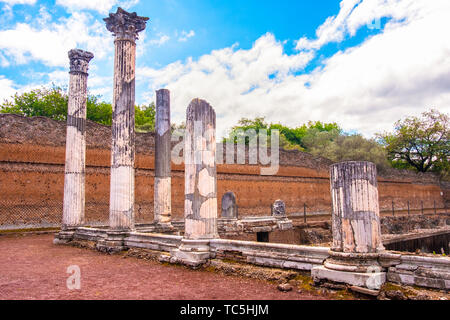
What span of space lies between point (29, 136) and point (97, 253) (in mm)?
9907

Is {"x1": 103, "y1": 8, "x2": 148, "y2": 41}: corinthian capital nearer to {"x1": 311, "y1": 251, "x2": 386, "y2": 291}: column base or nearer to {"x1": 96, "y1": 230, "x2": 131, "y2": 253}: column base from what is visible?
{"x1": 96, "y1": 230, "x2": 131, "y2": 253}: column base

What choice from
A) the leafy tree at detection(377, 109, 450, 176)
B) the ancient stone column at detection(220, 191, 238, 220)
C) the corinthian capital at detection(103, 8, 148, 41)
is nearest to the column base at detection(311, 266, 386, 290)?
the corinthian capital at detection(103, 8, 148, 41)

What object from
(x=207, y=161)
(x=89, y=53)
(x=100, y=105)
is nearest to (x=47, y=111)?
(x=100, y=105)

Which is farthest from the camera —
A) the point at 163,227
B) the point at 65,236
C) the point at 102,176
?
the point at 102,176

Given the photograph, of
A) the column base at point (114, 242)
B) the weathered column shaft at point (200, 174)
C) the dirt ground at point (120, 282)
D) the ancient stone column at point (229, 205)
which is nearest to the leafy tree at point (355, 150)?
the ancient stone column at point (229, 205)

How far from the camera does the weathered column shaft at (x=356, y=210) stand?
16.1ft

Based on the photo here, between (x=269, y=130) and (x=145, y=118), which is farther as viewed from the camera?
(x=269, y=130)

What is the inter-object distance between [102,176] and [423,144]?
34375 millimetres

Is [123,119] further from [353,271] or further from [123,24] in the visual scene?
[353,271]

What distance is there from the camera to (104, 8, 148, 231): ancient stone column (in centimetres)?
961

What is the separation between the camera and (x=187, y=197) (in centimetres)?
743

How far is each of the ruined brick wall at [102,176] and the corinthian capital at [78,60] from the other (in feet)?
21.2

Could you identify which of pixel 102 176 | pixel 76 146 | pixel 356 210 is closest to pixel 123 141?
pixel 76 146
